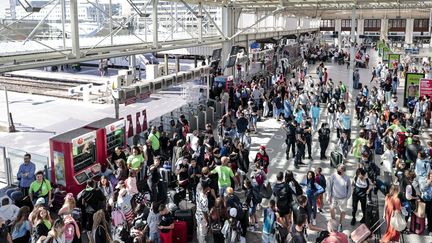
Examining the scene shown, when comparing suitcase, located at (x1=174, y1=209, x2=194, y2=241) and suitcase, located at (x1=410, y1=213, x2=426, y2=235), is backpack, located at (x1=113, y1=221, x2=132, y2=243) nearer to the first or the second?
suitcase, located at (x1=174, y1=209, x2=194, y2=241)

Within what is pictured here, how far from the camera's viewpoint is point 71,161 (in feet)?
31.8

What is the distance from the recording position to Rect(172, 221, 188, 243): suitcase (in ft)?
24.6

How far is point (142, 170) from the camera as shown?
9.73 meters

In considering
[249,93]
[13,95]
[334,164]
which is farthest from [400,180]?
[13,95]

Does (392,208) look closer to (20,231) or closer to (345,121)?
(20,231)

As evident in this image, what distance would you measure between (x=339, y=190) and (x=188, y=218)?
2785 millimetres

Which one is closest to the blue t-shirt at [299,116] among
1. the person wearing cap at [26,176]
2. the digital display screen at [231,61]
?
the person wearing cap at [26,176]

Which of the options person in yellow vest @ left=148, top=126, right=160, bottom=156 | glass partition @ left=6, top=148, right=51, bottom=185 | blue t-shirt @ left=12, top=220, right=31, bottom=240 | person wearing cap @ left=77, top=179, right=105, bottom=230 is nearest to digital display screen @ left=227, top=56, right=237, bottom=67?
person in yellow vest @ left=148, top=126, right=160, bottom=156

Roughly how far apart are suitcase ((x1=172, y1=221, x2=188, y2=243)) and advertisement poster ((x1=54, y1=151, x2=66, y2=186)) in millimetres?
3463

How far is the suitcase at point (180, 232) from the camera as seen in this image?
7.48 meters

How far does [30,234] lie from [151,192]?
8.13 feet

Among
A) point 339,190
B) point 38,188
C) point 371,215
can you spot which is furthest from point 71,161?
point 371,215

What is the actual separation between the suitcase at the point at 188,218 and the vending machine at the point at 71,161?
3034 millimetres

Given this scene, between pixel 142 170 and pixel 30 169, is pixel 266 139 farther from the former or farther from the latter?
pixel 30 169
